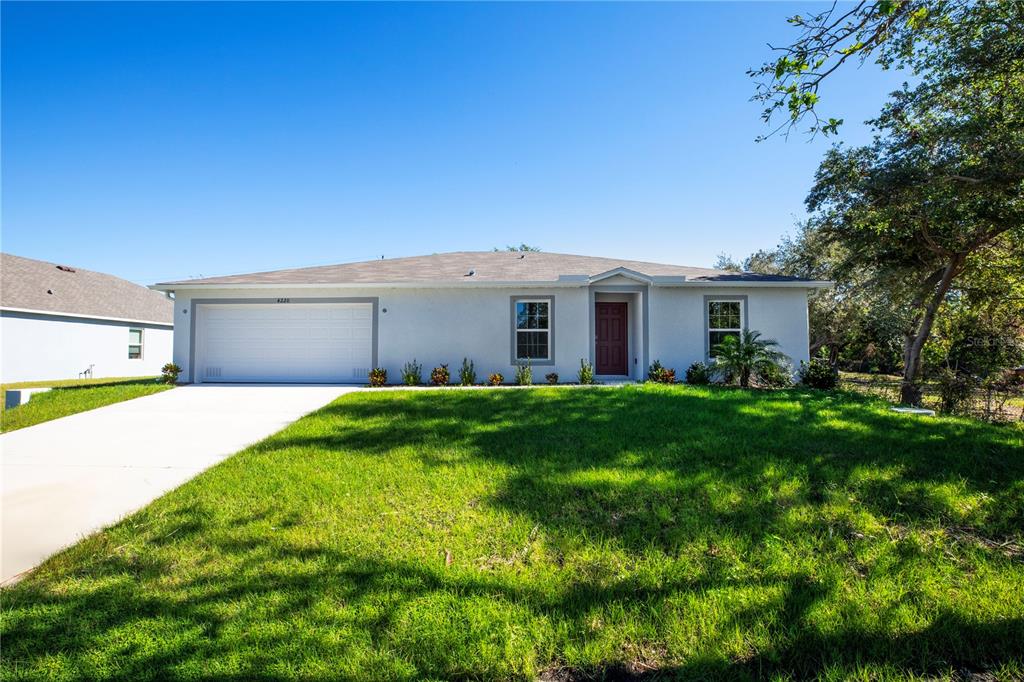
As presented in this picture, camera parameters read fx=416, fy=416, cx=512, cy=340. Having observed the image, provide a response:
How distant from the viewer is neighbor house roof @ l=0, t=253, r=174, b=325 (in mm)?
16578

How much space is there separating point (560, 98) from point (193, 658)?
14.7 metres

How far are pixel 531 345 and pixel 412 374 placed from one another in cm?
362

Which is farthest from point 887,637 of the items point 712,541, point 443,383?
point 443,383

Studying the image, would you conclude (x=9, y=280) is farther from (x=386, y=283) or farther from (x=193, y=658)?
(x=193, y=658)

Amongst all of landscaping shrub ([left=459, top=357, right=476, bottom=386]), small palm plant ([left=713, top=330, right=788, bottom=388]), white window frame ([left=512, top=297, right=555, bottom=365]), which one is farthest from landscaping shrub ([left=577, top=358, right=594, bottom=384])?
small palm plant ([left=713, top=330, right=788, bottom=388])

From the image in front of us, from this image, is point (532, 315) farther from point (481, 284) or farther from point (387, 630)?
point (387, 630)

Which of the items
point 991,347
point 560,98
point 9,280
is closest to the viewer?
point 991,347

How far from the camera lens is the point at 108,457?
17.8ft

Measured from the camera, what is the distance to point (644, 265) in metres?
15.0

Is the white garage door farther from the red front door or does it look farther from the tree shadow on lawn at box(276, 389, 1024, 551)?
the red front door

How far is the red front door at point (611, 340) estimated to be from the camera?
1326cm

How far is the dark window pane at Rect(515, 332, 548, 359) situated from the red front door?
5.97 feet

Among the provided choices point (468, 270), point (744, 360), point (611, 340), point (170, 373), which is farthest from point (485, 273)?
point (170, 373)

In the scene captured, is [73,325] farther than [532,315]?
Yes
